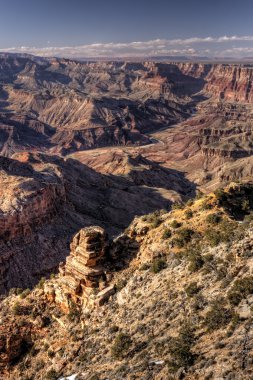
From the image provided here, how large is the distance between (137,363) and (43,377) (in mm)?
8297

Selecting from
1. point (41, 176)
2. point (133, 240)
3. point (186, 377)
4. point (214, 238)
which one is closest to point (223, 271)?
point (214, 238)

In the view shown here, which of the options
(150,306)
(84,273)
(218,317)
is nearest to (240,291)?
(218,317)

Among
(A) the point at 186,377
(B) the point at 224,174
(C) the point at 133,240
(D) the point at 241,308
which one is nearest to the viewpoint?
(A) the point at 186,377

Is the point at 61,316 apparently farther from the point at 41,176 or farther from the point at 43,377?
the point at 41,176

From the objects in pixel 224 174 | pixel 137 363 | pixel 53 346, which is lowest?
pixel 224 174

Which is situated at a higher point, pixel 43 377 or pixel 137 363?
pixel 137 363

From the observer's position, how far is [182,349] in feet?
64.4

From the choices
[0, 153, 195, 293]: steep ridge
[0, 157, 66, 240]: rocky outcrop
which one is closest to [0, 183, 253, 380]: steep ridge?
[0, 153, 195, 293]: steep ridge

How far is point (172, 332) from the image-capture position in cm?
2255

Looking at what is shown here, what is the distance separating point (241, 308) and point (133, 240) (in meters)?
13.2

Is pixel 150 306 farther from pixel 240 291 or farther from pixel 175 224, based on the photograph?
pixel 175 224

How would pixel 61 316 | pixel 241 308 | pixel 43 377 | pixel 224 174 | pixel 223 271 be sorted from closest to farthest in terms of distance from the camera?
pixel 241 308, pixel 223 271, pixel 43 377, pixel 61 316, pixel 224 174

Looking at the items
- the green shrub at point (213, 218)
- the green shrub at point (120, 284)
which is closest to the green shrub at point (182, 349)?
the green shrub at point (120, 284)

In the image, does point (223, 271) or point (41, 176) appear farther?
point (41, 176)
